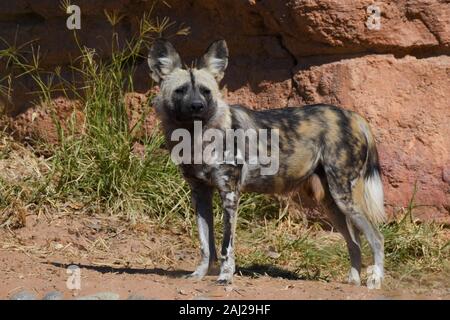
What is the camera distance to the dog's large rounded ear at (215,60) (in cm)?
534

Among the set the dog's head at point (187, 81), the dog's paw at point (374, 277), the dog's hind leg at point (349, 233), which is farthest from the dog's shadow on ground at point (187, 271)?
the dog's head at point (187, 81)

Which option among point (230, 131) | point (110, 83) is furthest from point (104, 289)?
point (110, 83)

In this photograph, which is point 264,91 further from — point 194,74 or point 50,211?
point 50,211

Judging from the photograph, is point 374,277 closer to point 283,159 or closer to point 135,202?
point 283,159

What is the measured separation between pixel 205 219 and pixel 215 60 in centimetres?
93

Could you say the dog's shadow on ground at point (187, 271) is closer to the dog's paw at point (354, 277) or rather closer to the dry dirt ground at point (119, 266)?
the dry dirt ground at point (119, 266)

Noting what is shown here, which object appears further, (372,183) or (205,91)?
(372,183)

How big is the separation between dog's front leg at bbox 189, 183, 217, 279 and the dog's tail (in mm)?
934

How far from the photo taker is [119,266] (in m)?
5.61

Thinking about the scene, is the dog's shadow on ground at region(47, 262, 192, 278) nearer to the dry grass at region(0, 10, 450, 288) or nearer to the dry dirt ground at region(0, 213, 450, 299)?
the dry dirt ground at region(0, 213, 450, 299)

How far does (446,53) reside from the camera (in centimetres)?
618

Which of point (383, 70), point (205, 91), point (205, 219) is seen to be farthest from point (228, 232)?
point (383, 70)

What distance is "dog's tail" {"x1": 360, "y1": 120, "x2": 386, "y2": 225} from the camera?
551cm

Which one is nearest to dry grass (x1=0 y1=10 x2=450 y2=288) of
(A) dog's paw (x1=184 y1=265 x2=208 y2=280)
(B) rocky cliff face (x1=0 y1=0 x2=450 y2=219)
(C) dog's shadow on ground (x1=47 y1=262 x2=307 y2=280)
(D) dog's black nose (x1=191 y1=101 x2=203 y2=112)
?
(C) dog's shadow on ground (x1=47 y1=262 x2=307 y2=280)
